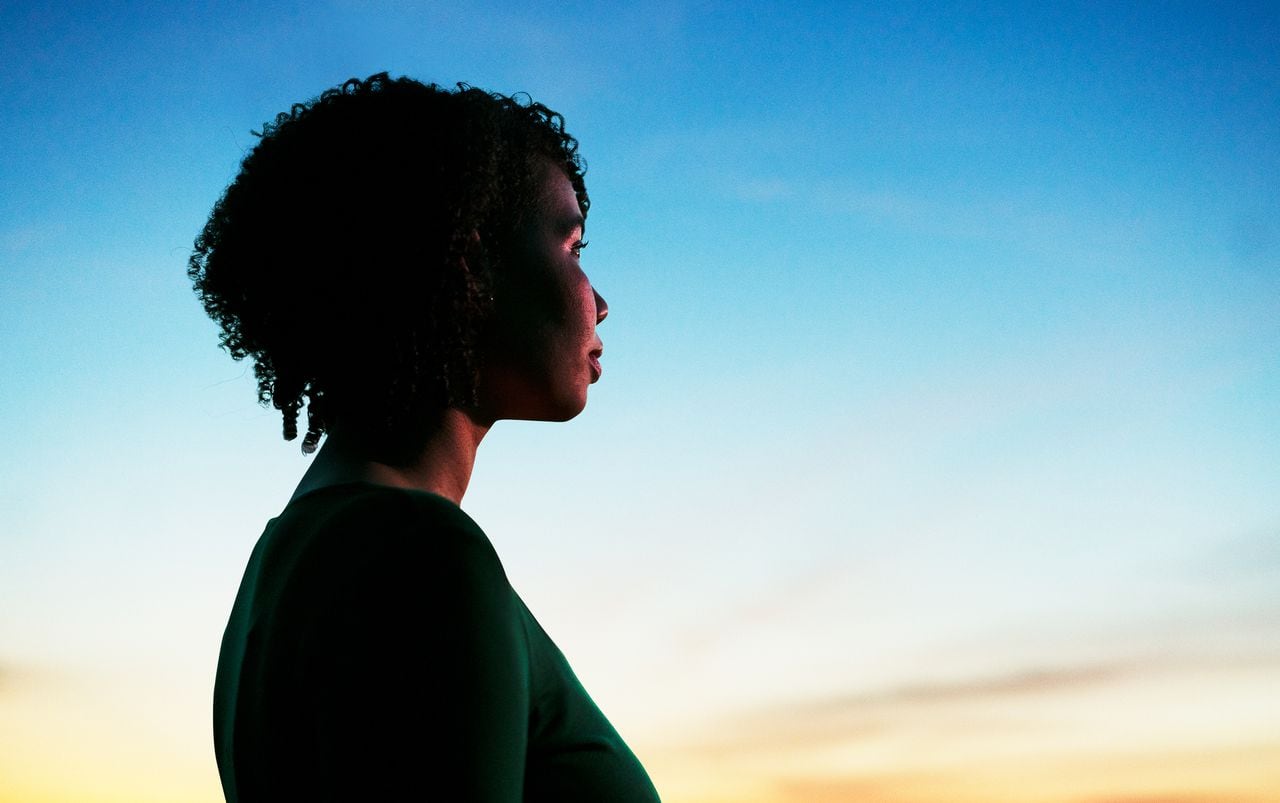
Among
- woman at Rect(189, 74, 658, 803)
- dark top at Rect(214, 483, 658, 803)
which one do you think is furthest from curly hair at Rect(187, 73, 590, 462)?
dark top at Rect(214, 483, 658, 803)

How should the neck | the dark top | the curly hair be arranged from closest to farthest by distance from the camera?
the dark top
the neck
the curly hair

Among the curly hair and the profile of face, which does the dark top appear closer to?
the curly hair

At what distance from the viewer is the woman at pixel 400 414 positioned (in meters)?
1.46

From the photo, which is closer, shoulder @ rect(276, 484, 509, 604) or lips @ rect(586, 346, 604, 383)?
shoulder @ rect(276, 484, 509, 604)

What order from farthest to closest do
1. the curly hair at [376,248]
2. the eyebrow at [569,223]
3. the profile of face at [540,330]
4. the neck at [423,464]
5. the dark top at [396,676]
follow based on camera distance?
the eyebrow at [569,223] < the profile of face at [540,330] < the curly hair at [376,248] < the neck at [423,464] < the dark top at [396,676]

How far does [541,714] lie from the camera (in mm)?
1715

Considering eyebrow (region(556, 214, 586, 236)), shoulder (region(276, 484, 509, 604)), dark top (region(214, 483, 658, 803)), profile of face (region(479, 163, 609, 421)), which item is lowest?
dark top (region(214, 483, 658, 803))

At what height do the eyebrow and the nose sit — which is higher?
the eyebrow

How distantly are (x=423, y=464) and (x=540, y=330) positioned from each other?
16.5 inches

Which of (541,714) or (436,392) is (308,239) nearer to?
(436,392)

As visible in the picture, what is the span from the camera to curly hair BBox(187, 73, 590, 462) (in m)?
2.21

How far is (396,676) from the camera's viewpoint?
4.72 ft

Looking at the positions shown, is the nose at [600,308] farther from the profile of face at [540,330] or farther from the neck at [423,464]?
the neck at [423,464]

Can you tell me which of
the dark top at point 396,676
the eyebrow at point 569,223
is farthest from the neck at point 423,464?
the eyebrow at point 569,223
